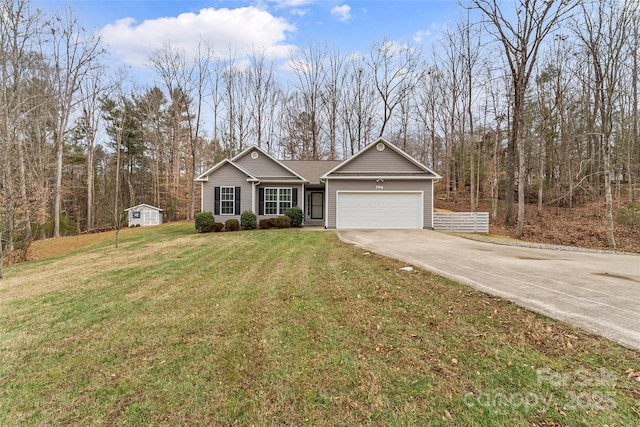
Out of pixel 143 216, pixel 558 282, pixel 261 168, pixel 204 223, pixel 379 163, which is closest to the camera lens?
pixel 558 282

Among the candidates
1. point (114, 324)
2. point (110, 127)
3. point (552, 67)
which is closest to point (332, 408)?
point (114, 324)

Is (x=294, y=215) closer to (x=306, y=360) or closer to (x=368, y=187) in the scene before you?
(x=368, y=187)

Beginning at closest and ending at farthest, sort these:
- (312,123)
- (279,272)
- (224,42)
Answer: (279,272) → (224,42) → (312,123)

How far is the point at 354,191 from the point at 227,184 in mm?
6851

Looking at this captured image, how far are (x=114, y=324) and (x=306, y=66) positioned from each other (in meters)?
26.5

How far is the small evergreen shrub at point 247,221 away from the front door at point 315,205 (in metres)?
4.32

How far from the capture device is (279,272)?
618 centimetres

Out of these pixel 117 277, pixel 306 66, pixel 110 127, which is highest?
pixel 306 66

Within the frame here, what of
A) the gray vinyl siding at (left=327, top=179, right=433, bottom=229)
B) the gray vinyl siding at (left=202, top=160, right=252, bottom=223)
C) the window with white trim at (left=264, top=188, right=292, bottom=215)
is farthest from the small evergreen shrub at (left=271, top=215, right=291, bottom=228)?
the gray vinyl siding at (left=327, top=179, right=433, bottom=229)

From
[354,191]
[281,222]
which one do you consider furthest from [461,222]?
[281,222]

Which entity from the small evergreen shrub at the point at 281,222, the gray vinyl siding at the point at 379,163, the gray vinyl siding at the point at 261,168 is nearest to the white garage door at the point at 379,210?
the gray vinyl siding at the point at 379,163

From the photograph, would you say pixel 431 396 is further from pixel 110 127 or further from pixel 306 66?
pixel 110 127

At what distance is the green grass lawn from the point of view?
7.00 feet

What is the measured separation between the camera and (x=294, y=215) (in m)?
15.1
